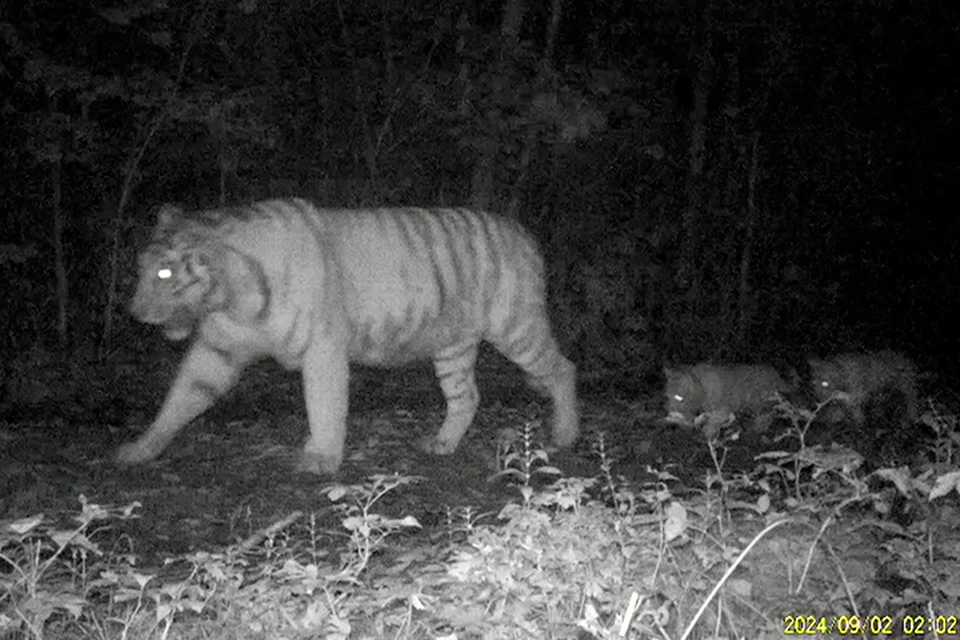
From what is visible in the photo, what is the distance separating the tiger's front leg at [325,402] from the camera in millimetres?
5535

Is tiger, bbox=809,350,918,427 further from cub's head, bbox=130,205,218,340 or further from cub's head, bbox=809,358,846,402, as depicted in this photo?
cub's head, bbox=130,205,218,340

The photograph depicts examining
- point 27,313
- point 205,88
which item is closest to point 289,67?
point 205,88

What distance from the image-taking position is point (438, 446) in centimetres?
644

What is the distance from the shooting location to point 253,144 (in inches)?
399

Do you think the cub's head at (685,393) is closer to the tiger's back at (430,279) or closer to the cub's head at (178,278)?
the tiger's back at (430,279)

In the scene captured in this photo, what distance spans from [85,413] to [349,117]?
4.09 m

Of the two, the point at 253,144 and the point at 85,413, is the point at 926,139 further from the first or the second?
the point at 85,413

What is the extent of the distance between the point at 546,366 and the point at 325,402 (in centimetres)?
147
